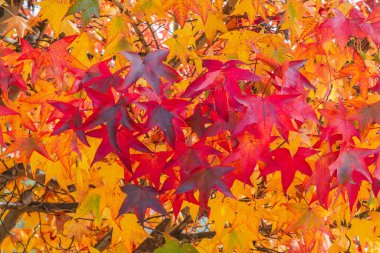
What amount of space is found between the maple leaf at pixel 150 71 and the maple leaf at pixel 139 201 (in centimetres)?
30

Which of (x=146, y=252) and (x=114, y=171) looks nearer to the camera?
(x=114, y=171)

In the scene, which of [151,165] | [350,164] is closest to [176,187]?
[151,165]

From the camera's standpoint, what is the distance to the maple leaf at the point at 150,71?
1261mm

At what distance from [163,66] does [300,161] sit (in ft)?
1.52

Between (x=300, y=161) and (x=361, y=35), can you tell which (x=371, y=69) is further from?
(x=300, y=161)

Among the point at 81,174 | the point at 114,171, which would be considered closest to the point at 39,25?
the point at 81,174

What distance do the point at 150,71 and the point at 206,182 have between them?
0.29 meters

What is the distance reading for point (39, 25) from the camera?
8.43ft

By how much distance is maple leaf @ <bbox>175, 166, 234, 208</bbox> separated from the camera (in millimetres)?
1341

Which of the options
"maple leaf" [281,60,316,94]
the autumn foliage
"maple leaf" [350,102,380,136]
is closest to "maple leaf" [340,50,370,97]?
the autumn foliage

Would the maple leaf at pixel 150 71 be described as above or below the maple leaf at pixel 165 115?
above

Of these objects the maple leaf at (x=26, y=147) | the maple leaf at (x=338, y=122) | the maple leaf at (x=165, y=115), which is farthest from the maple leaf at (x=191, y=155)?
the maple leaf at (x=26, y=147)

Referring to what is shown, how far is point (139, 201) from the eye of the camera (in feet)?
4.73

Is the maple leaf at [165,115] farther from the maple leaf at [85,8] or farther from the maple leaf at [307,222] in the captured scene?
the maple leaf at [307,222]
